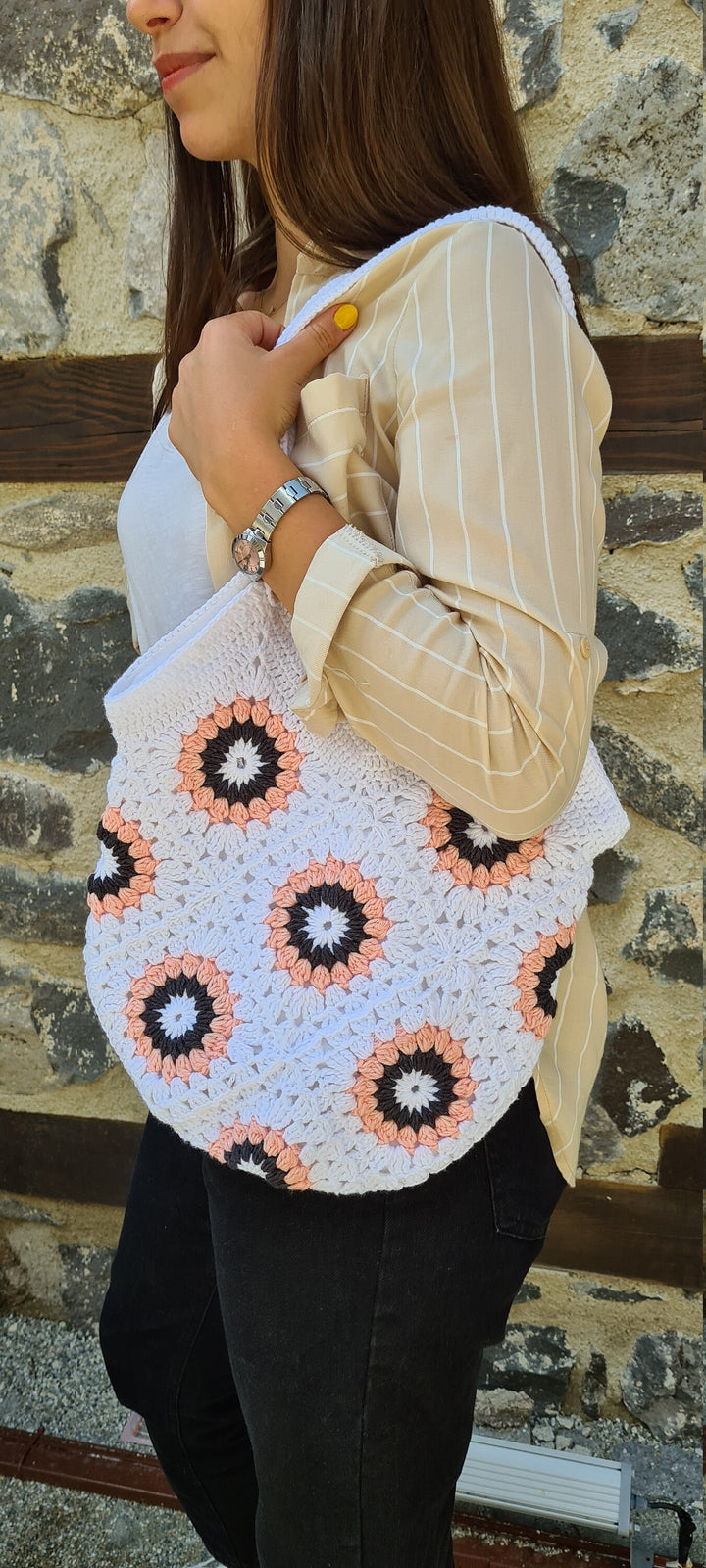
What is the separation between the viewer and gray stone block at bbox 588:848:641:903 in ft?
5.35

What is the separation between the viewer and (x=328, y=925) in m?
0.82

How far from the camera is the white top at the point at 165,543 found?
3.11ft

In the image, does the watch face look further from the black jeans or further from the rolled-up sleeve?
the black jeans

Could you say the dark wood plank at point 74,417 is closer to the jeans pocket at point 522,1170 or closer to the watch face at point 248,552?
the watch face at point 248,552

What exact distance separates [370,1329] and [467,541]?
585 millimetres

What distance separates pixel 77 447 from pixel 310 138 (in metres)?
0.91

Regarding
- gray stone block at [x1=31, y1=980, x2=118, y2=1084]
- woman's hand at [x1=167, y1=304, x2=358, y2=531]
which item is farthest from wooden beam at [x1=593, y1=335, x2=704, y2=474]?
gray stone block at [x1=31, y1=980, x2=118, y2=1084]

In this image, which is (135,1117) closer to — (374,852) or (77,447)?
(77,447)

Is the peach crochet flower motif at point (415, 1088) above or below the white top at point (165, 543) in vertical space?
below

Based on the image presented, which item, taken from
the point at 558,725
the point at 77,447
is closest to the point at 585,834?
the point at 558,725

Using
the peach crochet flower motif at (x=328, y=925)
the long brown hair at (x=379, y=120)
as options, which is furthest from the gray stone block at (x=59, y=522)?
the peach crochet flower motif at (x=328, y=925)

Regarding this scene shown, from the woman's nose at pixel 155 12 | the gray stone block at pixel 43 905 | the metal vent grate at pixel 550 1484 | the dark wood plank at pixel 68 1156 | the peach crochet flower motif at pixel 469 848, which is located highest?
the woman's nose at pixel 155 12

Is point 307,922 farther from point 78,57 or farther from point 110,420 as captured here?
point 78,57

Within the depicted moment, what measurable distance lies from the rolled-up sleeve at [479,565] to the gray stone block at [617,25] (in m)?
0.87
